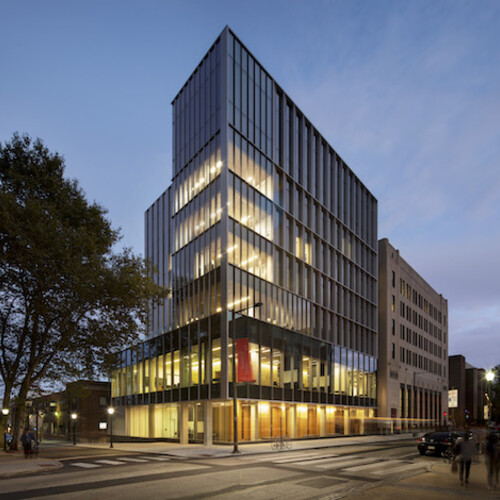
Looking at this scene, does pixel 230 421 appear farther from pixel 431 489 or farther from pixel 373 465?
pixel 431 489

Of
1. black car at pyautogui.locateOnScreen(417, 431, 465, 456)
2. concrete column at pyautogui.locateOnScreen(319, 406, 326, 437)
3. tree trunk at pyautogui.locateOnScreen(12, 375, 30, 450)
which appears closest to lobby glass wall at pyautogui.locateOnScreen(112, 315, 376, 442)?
concrete column at pyautogui.locateOnScreen(319, 406, 326, 437)

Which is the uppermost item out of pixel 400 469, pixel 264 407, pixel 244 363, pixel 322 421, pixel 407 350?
pixel 244 363

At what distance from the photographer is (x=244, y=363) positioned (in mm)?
30672

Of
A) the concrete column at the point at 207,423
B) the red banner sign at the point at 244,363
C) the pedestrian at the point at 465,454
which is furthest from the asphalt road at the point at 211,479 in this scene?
the concrete column at the point at 207,423

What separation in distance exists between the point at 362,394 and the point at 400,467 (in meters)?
37.5

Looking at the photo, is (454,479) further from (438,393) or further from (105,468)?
(438,393)

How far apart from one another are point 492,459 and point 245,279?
24846mm

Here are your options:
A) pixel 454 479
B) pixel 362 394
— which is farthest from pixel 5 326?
pixel 362 394

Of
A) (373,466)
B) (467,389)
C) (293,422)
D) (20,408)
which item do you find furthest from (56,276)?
(467,389)

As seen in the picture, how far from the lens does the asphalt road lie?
13.9 meters

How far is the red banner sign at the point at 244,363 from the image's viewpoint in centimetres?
3020

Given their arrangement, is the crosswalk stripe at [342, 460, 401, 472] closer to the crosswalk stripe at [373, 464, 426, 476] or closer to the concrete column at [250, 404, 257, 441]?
the crosswalk stripe at [373, 464, 426, 476]

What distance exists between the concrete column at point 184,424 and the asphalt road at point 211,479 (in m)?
17.6

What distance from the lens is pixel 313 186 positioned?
50.5m
